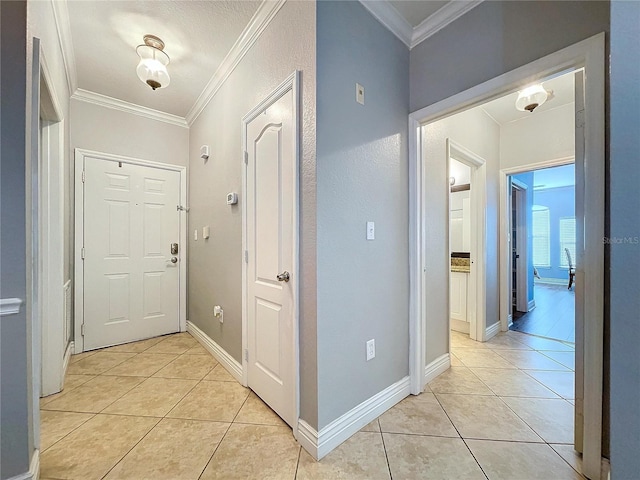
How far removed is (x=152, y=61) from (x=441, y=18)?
2.11m

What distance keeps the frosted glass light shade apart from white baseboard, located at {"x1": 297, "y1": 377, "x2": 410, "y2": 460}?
2.63 m

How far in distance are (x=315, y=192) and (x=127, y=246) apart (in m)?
2.63

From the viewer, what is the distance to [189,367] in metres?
2.37

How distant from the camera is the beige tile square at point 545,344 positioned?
9.09 feet

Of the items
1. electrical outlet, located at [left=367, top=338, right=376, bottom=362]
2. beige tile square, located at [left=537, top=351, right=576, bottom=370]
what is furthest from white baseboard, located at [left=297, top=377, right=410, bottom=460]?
beige tile square, located at [left=537, top=351, right=576, bottom=370]

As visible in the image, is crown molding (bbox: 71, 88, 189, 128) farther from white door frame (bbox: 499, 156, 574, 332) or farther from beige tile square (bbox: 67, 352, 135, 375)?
white door frame (bbox: 499, 156, 574, 332)

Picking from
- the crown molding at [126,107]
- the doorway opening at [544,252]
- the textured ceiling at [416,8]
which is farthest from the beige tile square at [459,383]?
the crown molding at [126,107]

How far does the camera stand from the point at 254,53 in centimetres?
196

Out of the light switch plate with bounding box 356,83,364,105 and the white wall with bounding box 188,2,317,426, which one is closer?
the white wall with bounding box 188,2,317,426

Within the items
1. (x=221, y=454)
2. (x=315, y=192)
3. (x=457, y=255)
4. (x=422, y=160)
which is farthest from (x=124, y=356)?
(x=457, y=255)

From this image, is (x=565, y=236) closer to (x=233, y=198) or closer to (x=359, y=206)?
(x=359, y=206)

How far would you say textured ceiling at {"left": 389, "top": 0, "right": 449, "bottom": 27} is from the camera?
1.69m

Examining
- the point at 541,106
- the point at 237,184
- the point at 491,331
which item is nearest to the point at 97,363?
the point at 237,184

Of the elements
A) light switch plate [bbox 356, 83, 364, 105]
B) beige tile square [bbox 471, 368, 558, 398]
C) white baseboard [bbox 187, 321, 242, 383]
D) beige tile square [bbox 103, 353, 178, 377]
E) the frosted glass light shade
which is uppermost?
the frosted glass light shade
